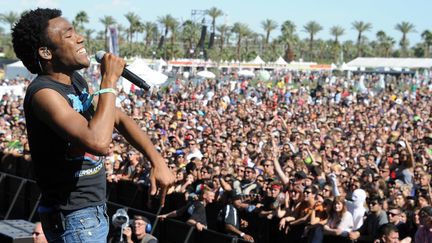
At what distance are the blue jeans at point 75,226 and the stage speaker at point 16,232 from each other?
2.62 metres

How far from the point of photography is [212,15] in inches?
3654

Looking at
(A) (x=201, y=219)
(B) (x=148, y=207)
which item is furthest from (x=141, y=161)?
(A) (x=201, y=219)

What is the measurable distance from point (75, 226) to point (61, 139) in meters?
0.33

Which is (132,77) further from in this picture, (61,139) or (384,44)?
(384,44)

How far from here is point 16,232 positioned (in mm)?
5824

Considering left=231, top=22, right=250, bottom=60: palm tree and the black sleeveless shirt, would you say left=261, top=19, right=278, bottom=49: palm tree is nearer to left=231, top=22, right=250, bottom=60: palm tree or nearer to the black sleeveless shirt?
left=231, top=22, right=250, bottom=60: palm tree

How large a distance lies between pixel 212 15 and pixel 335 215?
3366 inches

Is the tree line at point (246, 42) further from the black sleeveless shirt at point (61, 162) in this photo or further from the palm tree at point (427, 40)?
the black sleeveless shirt at point (61, 162)

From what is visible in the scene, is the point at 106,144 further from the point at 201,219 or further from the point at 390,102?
the point at 390,102

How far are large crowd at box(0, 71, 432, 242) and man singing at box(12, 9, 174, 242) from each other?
16.2 ft

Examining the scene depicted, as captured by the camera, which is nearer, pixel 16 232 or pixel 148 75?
pixel 16 232

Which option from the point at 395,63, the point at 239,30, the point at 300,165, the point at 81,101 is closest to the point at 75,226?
the point at 81,101

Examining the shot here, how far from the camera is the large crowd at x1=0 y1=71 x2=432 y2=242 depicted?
8.53 meters

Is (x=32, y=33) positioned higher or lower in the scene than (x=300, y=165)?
higher
